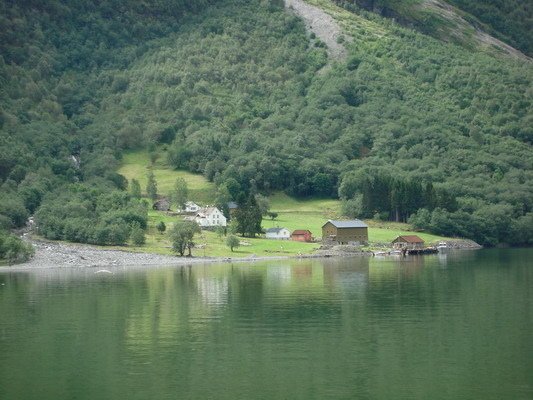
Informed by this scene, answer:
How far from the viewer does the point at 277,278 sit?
351 feet

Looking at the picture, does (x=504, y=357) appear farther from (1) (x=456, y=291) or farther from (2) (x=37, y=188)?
(2) (x=37, y=188)

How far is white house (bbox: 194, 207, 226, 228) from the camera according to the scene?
169m

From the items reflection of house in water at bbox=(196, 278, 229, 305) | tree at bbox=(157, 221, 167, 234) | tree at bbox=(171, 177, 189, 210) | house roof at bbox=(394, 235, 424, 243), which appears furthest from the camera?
tree at bbox=(171, 177, 189, 210)

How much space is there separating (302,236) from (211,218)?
54.5 feet

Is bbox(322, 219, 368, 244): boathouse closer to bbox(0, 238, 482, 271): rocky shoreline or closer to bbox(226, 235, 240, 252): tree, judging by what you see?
bbox(0, 238, 482, 271): rocky shoreline

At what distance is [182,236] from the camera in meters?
138

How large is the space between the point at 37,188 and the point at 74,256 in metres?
37.5

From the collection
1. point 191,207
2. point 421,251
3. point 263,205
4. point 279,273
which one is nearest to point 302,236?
point 263,205

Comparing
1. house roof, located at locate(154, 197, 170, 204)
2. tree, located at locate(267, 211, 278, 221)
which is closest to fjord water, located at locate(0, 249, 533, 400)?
tree, located at locate(267, 211, 278, 221)

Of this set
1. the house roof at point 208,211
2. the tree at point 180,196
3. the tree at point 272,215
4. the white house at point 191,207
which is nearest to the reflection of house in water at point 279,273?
the house roof at point 208,211

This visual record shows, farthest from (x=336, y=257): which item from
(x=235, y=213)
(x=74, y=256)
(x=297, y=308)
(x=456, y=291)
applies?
(x=297, y=308)

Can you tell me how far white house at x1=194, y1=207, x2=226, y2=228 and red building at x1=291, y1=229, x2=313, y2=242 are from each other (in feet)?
42.1

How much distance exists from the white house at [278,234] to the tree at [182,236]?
80.9 feet

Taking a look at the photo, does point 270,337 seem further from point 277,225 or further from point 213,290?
point 277,225
